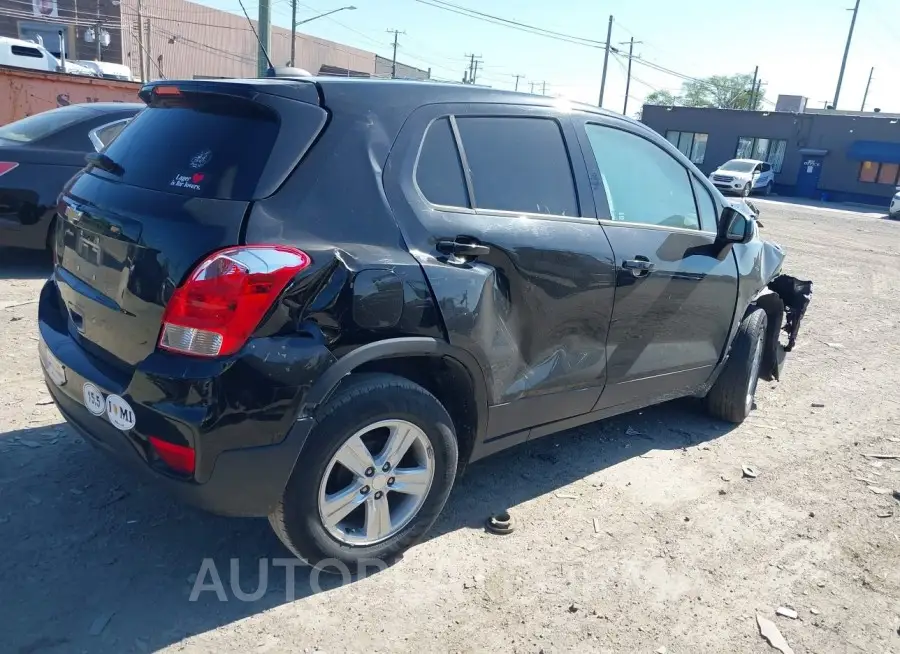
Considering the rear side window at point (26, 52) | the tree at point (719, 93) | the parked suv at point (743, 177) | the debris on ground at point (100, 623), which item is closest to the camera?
the debris on ground at point (100, 623)

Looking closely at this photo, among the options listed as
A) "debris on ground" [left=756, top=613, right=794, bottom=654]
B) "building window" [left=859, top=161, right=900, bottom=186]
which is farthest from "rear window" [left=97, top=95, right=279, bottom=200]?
"building window" [left=859, top=161, right=900, bottom=186]

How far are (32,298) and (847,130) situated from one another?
1625 inches

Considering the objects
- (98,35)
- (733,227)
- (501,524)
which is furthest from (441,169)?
(98,35)

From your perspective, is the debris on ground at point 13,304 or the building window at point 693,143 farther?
the building window at point 693,143

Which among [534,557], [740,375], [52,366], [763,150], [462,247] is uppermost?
[763,150]

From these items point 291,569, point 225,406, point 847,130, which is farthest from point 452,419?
point 847,130

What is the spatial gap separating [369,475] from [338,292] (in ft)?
2.46

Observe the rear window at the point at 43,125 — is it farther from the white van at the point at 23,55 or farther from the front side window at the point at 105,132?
the white van at the point at 23,55

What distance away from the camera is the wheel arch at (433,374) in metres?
2.55

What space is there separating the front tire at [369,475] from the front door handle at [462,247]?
21.2 inches

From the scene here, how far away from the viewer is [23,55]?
26219 millimetres

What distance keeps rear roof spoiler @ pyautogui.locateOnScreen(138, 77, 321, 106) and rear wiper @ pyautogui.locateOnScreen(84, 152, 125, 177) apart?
1.18 feet

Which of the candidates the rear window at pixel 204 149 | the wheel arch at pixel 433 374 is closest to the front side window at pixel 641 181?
the wheel arch at pixel 433 374

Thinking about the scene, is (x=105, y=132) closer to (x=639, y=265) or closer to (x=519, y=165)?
(x=519, y=165)
